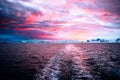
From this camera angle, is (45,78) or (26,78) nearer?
(45,78)

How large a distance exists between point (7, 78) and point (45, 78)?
5.83m

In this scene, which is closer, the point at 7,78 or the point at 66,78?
the point at 66,78

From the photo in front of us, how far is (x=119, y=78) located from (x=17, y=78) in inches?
A: 551

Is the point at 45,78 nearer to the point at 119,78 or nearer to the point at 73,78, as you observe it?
the point at 73,78

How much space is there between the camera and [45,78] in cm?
2025

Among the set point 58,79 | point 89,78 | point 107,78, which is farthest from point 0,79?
point 107,78

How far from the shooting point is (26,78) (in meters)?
22.2

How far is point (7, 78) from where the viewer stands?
22047 mm

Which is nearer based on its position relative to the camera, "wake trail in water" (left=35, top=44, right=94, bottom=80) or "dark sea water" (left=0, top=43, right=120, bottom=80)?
"wake trail in water" (left=35, top=44, right=94, bottom=80)

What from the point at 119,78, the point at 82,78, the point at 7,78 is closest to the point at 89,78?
the point at 82,78

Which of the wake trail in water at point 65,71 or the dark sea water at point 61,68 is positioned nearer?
the wake trail in water at point 65,71

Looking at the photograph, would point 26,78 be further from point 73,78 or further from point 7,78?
point 73,78

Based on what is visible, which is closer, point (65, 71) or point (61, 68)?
point (65, 71)

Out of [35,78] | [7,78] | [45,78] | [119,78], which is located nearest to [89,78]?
[119,78]
